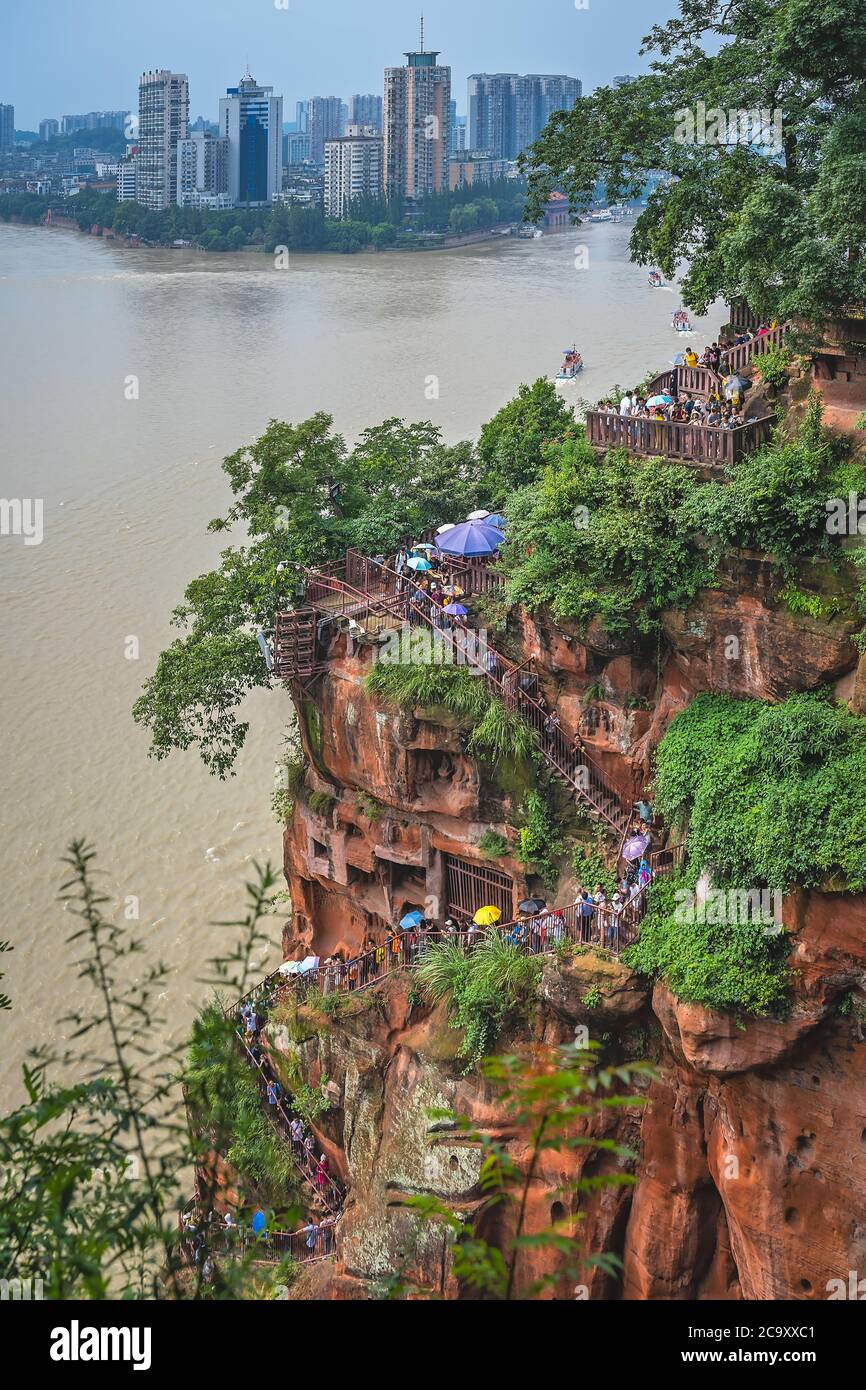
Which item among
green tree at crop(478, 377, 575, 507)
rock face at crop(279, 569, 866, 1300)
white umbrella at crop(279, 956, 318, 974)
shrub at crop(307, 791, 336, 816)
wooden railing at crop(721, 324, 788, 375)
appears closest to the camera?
rock face at crop(279, 569, 866, 1300)

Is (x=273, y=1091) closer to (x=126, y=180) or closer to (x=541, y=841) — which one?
(x=541, y=841)

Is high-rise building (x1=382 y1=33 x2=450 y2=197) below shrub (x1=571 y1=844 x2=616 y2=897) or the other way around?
the other way around

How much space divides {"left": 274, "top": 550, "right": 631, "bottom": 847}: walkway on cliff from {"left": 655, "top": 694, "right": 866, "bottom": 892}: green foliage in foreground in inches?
85.8

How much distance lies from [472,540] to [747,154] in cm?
715

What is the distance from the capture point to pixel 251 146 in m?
126

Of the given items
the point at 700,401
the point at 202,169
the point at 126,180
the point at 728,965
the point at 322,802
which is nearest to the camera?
the point at 728,965

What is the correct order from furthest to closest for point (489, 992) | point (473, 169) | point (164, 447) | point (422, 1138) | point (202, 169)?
point (473, 169) → point (202, 169) → point (164, 447) → point (422, 1138) → point (489, 992)

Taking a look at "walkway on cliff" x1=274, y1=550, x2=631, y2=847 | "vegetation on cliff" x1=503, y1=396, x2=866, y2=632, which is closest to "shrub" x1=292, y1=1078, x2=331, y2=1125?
"walkway on cliff" x1=274, y1=550, x2=631, y2=847

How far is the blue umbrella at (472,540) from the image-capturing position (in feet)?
73.0

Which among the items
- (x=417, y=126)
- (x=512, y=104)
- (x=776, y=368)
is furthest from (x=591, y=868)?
(x=512, y=104)

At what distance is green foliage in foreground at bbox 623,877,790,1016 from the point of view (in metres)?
16.7

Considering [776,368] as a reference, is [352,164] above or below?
above

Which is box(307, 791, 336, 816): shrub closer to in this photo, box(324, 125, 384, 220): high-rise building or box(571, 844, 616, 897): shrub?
box(571, 844, 616, 897): shrub

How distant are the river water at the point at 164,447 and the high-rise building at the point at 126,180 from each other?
49.8m
